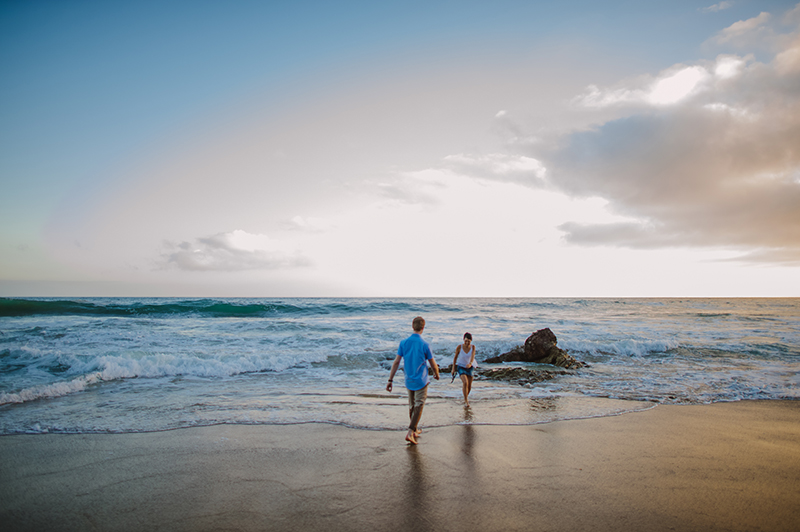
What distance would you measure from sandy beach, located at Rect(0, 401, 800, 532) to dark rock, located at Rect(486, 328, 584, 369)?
754 centimetres

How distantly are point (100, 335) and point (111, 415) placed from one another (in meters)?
13.8

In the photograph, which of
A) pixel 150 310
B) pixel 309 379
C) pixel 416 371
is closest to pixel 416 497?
pixel 416 371

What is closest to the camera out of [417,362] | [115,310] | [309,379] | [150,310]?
[417,362]

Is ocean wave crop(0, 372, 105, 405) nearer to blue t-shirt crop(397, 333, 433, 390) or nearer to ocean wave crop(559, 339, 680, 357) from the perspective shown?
blue t-shirt crop(397, 333, 433, 390)

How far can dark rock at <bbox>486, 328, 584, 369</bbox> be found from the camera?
14.4m

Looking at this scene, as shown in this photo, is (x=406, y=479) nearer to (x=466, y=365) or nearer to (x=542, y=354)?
(x=466, y=365)

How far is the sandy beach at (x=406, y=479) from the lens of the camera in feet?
12.5

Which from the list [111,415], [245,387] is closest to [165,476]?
[111,415]

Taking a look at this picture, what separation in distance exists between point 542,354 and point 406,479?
39.2 ft

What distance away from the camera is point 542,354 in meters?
15.2

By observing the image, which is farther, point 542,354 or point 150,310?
point 150,310

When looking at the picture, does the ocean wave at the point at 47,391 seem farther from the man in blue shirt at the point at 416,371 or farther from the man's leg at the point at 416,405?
the man's leg at the point at 416,405

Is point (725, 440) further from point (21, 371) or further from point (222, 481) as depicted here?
point (21, 371)

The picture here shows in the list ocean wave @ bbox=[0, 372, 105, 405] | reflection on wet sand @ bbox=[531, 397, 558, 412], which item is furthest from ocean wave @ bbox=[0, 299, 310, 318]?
reflection on wet sand @ bbox=[531, 397, 558, 412]
